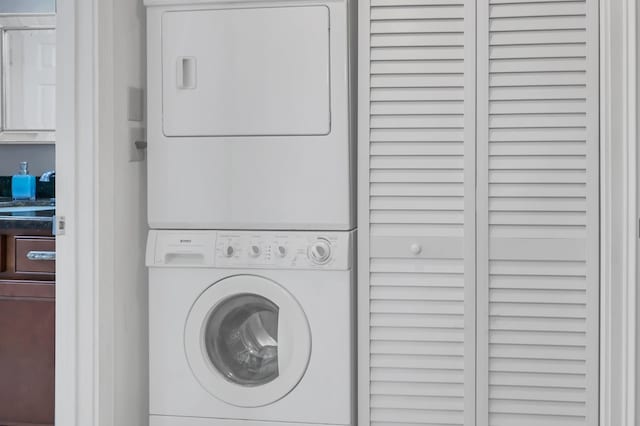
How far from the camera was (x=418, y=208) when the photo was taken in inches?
102

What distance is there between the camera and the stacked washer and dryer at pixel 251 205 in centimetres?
257

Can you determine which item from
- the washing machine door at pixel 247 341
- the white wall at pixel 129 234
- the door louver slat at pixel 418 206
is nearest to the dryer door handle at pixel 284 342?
the washing machine door at pixel 247 341

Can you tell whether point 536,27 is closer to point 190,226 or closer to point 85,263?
point 190,226

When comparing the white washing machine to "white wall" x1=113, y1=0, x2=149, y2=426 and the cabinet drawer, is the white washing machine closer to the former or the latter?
"white wall" x1=113, y1=0, x2=149, y2=426

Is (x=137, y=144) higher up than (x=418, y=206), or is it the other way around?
(x=137, y=144)

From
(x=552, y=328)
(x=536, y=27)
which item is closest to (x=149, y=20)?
(x=536, y=27)

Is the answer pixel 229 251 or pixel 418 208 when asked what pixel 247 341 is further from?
pixel 418 208

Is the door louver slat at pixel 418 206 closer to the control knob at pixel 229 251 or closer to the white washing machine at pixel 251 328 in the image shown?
the white washing machine at pixel 251 328

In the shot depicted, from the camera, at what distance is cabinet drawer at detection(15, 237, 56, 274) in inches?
108

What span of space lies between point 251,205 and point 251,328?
42cm

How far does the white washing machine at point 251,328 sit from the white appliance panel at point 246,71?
1.16 ft

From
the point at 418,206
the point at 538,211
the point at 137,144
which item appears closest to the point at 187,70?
the point at 137,144

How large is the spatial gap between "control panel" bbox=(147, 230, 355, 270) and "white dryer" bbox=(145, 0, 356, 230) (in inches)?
1.2

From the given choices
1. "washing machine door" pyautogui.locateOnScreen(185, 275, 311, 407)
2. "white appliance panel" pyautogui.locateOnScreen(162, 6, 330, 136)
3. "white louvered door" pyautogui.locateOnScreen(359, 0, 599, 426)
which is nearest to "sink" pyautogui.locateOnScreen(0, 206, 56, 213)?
"white appliance panel" pyautogui.locateOnScreen(162, 6, 330, 136)
